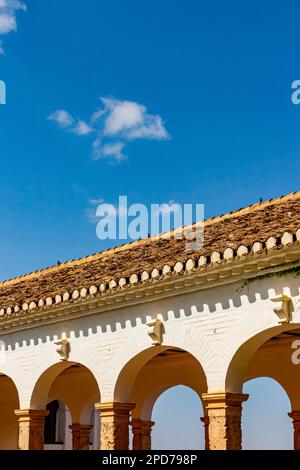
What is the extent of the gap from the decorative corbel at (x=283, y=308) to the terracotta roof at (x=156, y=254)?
3.69ft

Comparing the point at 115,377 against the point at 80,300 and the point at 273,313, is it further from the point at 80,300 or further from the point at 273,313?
the point at 273,313

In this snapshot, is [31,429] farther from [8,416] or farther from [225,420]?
[8,416]

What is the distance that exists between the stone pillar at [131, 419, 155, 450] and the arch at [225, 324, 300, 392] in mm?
7996

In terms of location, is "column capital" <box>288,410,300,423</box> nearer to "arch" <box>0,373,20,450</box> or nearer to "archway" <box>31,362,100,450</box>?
"archway" <box>31,362,100,450</box>

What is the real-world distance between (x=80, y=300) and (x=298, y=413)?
21.5ft

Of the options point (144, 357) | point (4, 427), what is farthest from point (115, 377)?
point (4, 427)

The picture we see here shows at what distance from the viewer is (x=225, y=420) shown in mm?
14984

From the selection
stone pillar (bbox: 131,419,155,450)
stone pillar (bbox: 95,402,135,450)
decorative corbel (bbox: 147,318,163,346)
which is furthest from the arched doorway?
decorative corbel (bbox: 147,318,163,346)

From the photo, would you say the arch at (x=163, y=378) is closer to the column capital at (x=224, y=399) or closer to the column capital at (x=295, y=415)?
the column capital at (x=295, y=415)

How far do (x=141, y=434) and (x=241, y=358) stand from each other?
27.8ft

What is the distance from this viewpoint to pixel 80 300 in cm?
1806

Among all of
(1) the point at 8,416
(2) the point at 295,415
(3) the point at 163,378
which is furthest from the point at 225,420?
(1) the point at 8,416

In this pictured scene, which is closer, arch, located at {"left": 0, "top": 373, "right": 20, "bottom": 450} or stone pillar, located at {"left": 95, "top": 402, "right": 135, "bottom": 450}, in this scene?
stone pillar, located at {"left": 95, "top": 402, "right": 135, "bottom": 450}

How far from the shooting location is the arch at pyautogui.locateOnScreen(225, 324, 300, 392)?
48.2 ft
